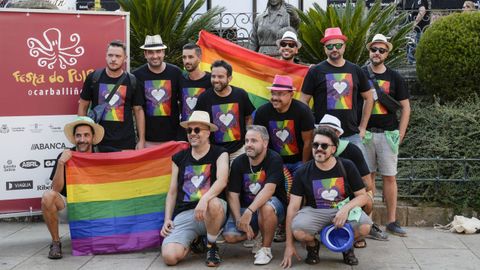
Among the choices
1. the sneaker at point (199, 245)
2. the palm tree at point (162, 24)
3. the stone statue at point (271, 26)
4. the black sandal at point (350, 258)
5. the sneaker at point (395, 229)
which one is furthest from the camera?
the palm tree at point (162, 24)

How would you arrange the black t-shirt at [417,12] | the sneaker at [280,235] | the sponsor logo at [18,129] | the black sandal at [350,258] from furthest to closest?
1. the black t-shirt at [417,12]
2. the sneaker at [280,235]
3. the sponsor logo at [18,129]
4. the black sandal at [350,258]

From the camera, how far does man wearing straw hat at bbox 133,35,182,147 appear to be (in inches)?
271

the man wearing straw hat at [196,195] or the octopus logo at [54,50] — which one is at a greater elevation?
the octopus logo at [54,50]

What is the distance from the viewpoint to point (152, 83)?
6.89m

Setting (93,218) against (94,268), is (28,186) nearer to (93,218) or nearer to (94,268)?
(93,218)

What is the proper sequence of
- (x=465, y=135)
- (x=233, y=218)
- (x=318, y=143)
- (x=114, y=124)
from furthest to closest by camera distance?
(x=465, y=135) → (x=114, y=124) → (x=233, y=218) → (x=318, y=143)

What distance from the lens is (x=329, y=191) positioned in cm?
606

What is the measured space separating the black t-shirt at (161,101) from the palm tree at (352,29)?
373cm

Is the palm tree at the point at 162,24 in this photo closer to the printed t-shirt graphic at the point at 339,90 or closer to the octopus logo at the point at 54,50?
the octopus logo at the point at 54,50

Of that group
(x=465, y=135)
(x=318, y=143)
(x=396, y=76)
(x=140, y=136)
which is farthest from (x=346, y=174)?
(x=465, y=135)

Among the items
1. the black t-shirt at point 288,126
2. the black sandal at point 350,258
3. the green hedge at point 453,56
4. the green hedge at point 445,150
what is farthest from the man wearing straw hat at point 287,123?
the green hedge at point 453,56

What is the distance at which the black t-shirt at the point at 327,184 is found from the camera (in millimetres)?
6031

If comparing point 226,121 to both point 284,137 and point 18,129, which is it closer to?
point 284,137

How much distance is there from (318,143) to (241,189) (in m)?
0.96
